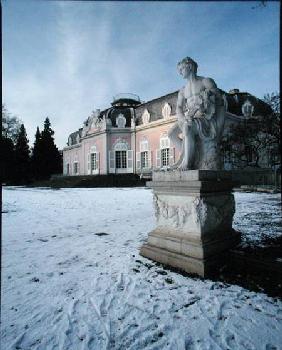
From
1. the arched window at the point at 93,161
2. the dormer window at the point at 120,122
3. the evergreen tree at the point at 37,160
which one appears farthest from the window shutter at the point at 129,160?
the evergreen tree at the point at 37,160

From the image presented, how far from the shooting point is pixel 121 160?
3500 cm

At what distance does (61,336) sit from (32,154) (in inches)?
2082

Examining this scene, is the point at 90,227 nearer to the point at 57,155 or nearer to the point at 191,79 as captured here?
the point at 191,79

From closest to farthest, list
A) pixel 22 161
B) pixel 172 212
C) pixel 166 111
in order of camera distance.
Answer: pixel 172 212 < pixel 166 111 < pixel 22 161

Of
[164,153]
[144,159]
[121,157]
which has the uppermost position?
[164,153]

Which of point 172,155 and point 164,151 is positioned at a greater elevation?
point 164,151

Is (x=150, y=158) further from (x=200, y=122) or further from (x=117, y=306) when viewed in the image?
(x=117, y=306)

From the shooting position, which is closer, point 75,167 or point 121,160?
point 121,160

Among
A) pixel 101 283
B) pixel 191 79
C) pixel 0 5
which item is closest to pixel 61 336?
pixel 101 283

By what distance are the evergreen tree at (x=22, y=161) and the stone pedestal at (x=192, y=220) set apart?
4092cm

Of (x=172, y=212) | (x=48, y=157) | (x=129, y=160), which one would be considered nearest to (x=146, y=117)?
(x=129, y=160)

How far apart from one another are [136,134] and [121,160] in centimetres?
374

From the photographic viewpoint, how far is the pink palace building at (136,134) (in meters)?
30.6

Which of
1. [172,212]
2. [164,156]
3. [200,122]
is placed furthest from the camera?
[164,156]
